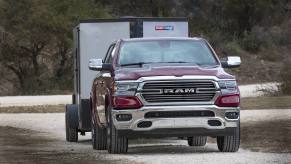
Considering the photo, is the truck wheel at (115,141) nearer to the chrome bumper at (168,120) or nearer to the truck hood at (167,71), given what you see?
the chrome bumper at (168,120)

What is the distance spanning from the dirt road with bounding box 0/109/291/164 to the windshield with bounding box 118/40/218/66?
153cm

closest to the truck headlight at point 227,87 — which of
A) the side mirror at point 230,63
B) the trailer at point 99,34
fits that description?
the side mirror at point 230,63

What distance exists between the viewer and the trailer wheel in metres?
18.8

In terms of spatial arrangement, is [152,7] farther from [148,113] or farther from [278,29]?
[148,113]

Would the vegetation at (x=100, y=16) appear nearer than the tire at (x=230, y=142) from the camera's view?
No

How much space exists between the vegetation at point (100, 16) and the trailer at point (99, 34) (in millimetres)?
28807

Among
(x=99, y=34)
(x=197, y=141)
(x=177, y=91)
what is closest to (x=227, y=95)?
(x=177, y=91)

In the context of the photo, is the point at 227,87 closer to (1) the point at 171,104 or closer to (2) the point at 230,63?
(1) the point at 171,104

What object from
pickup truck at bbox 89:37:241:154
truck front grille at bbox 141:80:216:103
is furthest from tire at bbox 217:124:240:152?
truck front grille at bbox 141:80:216:103

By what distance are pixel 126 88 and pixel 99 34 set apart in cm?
485

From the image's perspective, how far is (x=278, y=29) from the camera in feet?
216

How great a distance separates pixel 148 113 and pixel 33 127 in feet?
37.8

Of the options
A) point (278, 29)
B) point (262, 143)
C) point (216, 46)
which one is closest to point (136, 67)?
point (262, 143)

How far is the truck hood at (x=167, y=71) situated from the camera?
13555 mm
